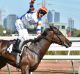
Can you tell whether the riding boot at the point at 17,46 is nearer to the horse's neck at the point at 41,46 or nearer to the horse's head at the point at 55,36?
the horse's neck at the point at 41,46

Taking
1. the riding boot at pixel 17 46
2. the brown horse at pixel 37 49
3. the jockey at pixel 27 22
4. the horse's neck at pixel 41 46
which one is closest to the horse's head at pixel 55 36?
the brown horse at pixel 37 49

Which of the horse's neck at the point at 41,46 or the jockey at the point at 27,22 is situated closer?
the jockey at the point at 27,22

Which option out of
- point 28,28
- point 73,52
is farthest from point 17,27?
point 73,52

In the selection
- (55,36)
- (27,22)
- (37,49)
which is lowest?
(37,49)

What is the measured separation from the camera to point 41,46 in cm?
1016

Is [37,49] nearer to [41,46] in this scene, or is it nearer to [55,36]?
[41,46]

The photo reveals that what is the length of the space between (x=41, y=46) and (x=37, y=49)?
14cm

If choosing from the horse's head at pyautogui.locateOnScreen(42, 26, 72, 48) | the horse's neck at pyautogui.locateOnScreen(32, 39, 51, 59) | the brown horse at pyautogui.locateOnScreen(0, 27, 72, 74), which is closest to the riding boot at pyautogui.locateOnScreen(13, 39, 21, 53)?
the brown horse at pyautogui.locateOnScreen(0, 27, 72, 74)

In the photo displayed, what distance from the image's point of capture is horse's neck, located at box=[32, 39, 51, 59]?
33.0 ft

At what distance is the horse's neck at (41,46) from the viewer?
10.1 m

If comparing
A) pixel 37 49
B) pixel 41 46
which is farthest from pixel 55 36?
pixel 37 49

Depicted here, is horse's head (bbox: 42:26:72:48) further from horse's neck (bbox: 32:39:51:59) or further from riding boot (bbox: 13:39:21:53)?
riding boot (bbox: 13:39:21:53)

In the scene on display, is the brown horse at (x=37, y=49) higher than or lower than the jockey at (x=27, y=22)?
lower

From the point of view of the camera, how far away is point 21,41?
995 cm
